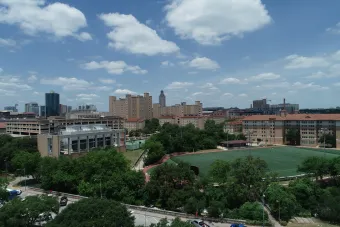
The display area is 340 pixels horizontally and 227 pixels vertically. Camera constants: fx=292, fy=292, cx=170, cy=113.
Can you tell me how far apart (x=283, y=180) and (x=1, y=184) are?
1107 inches

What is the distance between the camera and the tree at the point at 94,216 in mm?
14602

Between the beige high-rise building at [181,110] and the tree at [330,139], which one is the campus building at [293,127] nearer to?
the tree at [330,139]

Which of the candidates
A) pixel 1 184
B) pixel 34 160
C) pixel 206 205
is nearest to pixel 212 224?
pixel 206 205

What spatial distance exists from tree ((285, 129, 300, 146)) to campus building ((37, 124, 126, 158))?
3630 cm

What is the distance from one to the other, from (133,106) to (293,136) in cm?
7105

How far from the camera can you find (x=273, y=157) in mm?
49656

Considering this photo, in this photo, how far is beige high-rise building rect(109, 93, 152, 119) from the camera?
120125 millimetres

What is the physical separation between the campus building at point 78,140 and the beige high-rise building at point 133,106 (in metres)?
61.3

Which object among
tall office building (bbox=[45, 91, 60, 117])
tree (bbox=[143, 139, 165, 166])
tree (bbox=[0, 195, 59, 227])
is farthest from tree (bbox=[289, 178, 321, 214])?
tall office building (bbox=[45, 91, 60, 117])

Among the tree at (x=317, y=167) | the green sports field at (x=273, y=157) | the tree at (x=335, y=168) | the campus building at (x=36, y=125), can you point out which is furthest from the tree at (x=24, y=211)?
the campus building at (x=36, y=125)

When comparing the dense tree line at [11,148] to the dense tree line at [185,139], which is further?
the dense tree line at [185,139]

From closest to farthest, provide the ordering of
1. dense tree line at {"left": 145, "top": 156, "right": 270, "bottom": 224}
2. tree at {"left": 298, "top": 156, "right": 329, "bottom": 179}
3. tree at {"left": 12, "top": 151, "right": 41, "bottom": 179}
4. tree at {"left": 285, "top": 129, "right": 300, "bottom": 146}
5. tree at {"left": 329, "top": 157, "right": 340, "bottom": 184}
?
dense tree line at {"left": 145, "top": 156, "right": 270, "bottom": 224} → tree at {"left": 329, "top": 157, "right": 340, "bottom": 184} → tree at {"left": 298, "top": 156, "right": 329, "bottom": 179} → tree at {"left": 12, "top": 151, "right": 41, "bottom": 179} → tree at {"left": 285, "top": 129, "right": 300, "bottom": 146}

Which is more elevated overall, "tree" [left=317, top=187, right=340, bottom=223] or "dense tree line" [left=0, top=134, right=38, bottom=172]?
"dense tree line" [left=0, top=134, right=38, bottom=172]

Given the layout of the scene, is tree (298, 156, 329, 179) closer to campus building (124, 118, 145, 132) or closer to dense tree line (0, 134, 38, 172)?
dense tree line (0, 134, 38, 172)
